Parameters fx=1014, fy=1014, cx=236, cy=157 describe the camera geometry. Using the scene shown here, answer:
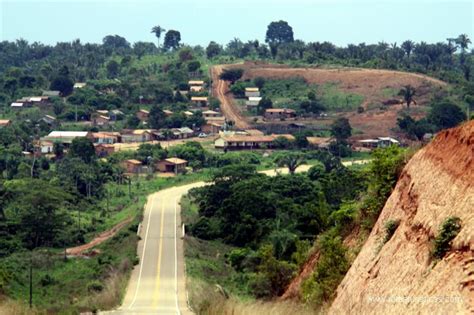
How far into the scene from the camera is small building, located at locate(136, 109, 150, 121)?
350 ft

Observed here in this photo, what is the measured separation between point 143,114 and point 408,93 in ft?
91.3

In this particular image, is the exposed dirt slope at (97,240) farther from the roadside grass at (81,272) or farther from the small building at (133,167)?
the small building at (133,167)

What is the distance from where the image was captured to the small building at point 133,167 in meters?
83.1

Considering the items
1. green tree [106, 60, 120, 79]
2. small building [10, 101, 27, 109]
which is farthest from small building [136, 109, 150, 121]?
green tree [106, 60, 120, 79]

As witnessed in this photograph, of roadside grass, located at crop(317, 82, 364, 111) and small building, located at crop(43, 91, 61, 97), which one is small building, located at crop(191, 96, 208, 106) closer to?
roadside grass, located at crop(317, 82, 364, 111)

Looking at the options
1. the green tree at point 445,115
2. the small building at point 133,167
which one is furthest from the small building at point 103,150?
the green tree at point 445,115

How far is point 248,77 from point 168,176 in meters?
45.1

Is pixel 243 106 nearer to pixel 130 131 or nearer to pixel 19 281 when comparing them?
pixel 130 131

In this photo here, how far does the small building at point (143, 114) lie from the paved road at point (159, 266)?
123 feet

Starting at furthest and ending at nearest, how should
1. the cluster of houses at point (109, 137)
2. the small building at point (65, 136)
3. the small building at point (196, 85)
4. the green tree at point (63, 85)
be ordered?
the small building at point (196, 85) < the green tree at point (63, 85) < the small building at point (65, 136) < the cluster of houses at point (109, 137)

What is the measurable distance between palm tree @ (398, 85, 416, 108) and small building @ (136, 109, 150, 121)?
2665cm

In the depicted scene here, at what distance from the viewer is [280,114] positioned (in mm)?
106688

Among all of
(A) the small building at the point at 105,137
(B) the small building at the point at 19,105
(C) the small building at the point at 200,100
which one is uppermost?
(C) the small building at the point at 200,100

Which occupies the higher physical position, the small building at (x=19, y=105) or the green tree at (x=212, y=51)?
the green tree at (x=212, y=51)
